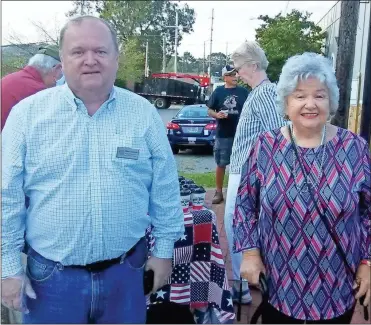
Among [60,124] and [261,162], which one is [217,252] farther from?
[60,124]

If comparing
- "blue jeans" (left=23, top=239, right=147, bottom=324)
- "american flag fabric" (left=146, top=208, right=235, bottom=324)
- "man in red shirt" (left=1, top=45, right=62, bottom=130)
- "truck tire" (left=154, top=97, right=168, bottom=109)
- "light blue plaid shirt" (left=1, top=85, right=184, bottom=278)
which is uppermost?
"man in red shirt" (left=1, top=45, right=62, bottom=130)

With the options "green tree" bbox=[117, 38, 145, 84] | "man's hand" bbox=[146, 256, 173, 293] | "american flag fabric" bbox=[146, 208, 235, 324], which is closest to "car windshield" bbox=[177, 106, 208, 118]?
"green tree" bbox=[117, 38, 145, 84]

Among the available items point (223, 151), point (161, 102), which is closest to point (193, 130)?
point (223, 151)

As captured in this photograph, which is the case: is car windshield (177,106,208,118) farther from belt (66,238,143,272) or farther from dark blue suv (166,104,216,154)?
belt (66,238,143,272)

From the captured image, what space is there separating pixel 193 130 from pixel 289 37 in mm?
3603

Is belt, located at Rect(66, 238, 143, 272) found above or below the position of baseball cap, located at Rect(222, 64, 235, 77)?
below

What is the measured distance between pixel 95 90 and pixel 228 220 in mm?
1676

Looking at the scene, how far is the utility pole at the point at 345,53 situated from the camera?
13.6 feet

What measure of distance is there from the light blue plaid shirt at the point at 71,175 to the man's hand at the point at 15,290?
3cm

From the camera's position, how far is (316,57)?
1775mm

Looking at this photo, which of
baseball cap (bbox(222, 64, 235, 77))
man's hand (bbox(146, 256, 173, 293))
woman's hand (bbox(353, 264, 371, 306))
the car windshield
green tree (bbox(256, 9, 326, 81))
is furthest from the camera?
the car windshield

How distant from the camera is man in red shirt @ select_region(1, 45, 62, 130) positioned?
314 centimetres

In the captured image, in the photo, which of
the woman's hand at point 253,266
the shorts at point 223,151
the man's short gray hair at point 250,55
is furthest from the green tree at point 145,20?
the shorts at point 223,151

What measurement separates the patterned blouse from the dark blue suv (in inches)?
255
